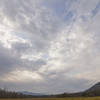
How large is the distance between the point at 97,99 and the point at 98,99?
0.13 metres

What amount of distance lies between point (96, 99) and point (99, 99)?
38 cm

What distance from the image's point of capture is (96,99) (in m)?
10.5

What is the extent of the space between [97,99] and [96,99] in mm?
105

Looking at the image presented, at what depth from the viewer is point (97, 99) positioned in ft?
34.7

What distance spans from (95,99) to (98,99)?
0.36m

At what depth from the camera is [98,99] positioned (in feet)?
34.9

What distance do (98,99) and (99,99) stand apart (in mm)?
147

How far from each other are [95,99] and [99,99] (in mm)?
505

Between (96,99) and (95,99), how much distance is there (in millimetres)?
123

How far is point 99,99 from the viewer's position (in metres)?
10.7

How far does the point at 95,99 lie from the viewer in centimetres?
1048
